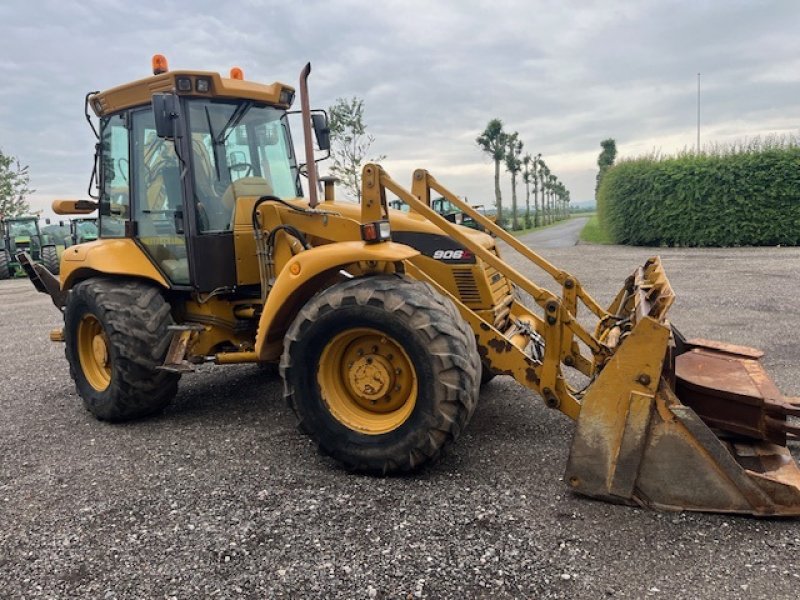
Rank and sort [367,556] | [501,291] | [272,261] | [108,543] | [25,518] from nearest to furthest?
1. [367,556]
2. [108,543]
3. [25,518]
4. [272,261]
5. [501,291]

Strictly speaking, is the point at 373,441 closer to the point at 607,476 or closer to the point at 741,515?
the point at 607,476

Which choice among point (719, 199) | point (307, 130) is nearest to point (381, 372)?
point (307, 130)

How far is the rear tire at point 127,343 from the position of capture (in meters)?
4.75

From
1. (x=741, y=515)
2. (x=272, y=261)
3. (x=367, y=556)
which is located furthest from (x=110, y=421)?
(x=741, y=515)

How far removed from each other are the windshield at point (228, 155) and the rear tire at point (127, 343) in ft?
2.59

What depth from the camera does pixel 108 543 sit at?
10.3 ft

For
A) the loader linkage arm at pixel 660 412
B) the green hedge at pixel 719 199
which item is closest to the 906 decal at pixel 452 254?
the loader linkage arm at pixel 660 412

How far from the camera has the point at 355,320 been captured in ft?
12.0

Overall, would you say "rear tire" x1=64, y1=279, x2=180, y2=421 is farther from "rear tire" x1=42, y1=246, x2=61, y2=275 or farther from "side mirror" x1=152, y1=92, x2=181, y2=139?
"rear tire" x1=42, y1=246, x2=61, y2=275

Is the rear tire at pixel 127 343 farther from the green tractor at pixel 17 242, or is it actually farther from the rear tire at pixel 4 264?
the rear tire at pixel 4 264

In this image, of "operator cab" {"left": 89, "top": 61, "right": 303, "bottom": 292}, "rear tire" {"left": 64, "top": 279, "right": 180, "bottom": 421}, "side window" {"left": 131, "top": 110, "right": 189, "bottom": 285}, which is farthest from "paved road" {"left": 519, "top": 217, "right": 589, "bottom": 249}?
"rear tire" {"left": 64, "top": 279, "right": 180, "bottom": 421}

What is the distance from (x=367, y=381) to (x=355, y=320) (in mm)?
395

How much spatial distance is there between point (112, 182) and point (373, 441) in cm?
352

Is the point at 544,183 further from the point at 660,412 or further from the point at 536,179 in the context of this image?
the point at 660,412
